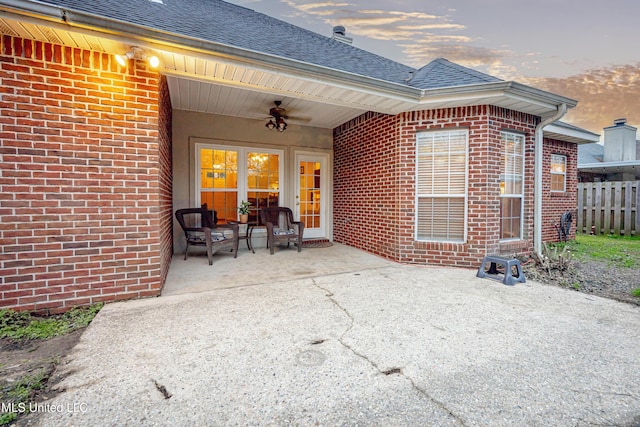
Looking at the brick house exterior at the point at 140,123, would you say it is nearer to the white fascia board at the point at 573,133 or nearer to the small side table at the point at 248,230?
the white fascia board at the point at 573,133

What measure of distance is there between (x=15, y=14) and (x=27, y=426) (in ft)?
9.55

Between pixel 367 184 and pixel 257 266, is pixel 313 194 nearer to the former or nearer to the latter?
pixel 367 184

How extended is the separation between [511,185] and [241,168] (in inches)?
210

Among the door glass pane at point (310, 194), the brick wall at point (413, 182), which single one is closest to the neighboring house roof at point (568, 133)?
the brick wall at point (413, 182)

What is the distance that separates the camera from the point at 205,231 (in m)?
4.50

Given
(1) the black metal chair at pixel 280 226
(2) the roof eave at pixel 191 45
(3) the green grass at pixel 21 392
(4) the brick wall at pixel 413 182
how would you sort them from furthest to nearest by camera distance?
1. (1) the black metal chair at pixel 280 226
2. (4) the brick wall at pixel 413 182
3. (2) the roof eave at pixel 191 45
4. (3) the green grass at pixel 21 392

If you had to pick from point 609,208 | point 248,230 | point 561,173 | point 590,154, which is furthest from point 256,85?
point 590,154

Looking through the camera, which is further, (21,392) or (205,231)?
(205,231)

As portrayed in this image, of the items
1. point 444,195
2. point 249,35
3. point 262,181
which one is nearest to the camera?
point 249,35

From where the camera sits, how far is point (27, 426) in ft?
4.02

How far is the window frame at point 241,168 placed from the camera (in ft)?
18.3

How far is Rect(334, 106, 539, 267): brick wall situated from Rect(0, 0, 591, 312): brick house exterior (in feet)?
0.07

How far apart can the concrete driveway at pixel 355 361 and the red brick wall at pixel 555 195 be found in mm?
4584

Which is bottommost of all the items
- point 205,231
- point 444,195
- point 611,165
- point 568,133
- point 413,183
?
point 205,231
